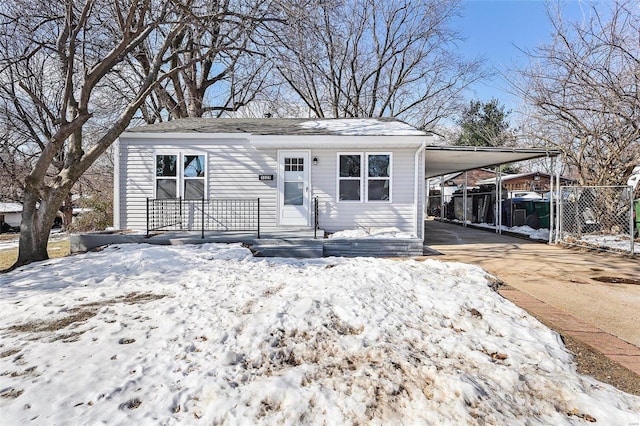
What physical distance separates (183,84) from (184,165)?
39.1 ft

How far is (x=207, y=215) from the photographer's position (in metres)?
8.49

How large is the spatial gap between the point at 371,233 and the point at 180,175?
17.6ft

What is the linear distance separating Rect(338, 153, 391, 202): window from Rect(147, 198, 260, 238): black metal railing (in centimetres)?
248

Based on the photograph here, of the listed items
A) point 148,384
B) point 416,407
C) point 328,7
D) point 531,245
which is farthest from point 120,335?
point 531,245

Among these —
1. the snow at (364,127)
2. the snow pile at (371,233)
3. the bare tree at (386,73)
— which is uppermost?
the bare tree at (386,73)

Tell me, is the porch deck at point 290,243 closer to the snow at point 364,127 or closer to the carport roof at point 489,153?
the snow at point 364,127

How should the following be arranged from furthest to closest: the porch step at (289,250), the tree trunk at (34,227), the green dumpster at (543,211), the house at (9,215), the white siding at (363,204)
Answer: the house at (9,215) → the green dumpster at (543,211) → the white siding at (363,204) → the porch step at (289,250) → the tree trunk at (34,227)

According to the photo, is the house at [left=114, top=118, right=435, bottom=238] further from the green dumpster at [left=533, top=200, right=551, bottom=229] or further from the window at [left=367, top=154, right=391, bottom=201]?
the green dumpster at [left=533, top=200, right=551, bottom=229]

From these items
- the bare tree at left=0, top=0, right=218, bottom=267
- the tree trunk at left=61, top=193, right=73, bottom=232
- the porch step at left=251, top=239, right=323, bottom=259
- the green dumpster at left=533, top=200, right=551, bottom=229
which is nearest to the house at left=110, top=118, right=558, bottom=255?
the porch step at left=251, top=239, right=323, bottom=259

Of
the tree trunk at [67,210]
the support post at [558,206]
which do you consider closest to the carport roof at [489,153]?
the support post at [558,206]

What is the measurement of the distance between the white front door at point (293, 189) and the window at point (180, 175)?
7.07 feet

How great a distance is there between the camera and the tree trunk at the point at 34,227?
226 inches

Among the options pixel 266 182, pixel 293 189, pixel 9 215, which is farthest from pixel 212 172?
pixel 9 215

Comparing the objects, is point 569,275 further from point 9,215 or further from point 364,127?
point 9,215
